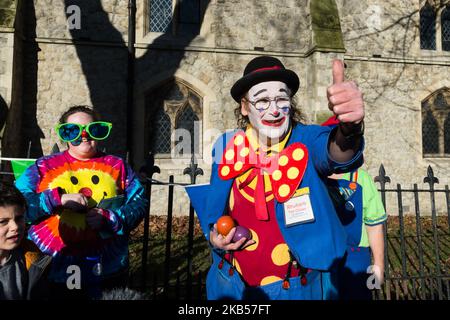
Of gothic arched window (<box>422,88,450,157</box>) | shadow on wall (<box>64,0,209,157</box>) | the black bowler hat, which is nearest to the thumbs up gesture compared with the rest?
the black bowler hat

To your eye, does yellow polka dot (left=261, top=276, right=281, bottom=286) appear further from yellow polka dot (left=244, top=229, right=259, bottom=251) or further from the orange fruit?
the orange fruit

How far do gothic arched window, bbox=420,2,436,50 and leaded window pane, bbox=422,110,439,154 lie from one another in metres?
2.18

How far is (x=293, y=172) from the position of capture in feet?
5.52

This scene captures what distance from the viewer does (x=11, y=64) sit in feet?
24.6

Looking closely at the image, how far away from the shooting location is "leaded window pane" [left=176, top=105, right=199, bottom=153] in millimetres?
9469


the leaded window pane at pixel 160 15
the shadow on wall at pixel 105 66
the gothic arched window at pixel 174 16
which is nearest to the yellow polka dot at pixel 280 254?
the shadow on wall at pixel 105 66

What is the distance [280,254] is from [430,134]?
10.8m

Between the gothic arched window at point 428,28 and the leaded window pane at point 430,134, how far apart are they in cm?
218

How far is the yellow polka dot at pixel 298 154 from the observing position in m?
1.69

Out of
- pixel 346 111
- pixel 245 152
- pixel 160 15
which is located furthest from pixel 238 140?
pixel 160 15

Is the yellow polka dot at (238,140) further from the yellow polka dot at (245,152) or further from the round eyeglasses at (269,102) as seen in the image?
the round eyeglasses at (269,102)

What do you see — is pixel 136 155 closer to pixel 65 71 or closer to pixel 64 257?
pixel 65 71

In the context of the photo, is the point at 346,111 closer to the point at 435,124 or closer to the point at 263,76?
the point at 263,76
